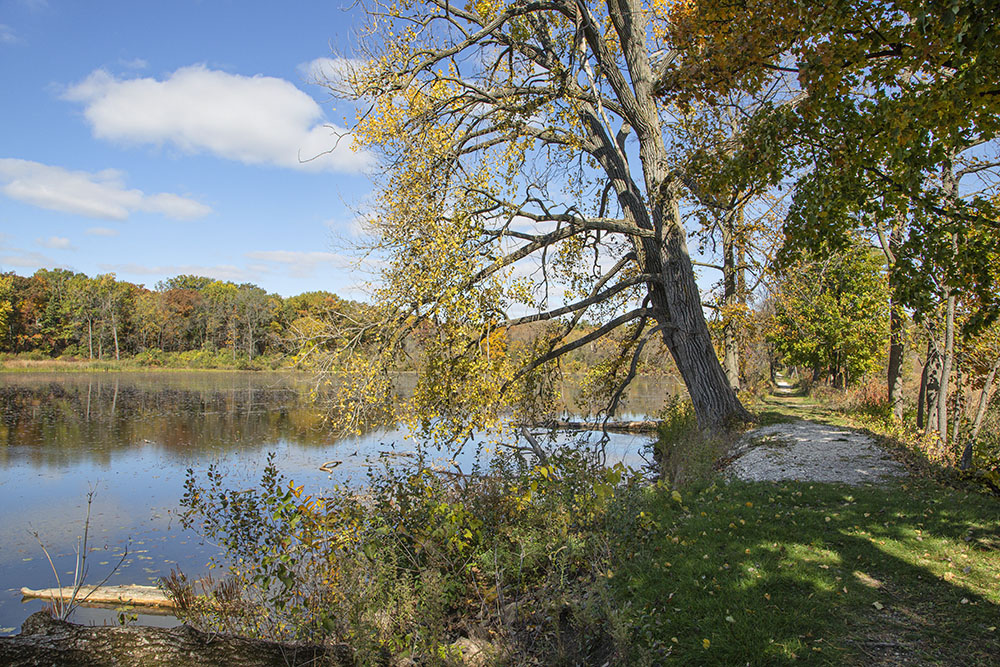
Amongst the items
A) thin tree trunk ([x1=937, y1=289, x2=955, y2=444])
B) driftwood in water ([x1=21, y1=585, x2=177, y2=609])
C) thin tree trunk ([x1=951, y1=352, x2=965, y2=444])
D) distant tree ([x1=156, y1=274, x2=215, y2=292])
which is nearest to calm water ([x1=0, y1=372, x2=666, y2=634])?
driftwood in water ([x1=21, y1=585, x2=177, y2=609])

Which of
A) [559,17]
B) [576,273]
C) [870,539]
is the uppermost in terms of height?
[559,17]

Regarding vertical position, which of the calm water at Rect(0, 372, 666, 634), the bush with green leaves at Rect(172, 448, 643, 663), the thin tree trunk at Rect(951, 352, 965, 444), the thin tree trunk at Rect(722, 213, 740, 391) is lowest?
the calm water at Rect(0, 372, 666, 634)

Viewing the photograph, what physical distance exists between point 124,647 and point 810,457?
8692mm

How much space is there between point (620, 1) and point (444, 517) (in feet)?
28.1

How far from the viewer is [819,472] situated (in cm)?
807

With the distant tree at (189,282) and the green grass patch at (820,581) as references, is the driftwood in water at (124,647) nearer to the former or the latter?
the green grass patch at (820,581)

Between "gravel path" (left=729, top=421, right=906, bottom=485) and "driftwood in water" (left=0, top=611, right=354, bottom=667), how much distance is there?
21.8 ft

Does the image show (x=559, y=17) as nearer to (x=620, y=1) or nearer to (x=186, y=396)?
(x=620, y=1)

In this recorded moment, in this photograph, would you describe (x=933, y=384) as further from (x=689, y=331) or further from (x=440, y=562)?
(x=440, y=562)

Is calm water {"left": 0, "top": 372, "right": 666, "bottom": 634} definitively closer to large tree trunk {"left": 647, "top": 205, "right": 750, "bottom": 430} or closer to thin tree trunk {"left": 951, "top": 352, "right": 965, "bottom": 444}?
large tree trunk {"left": 647, "top": 205, "right": 750, "bottom": 430}

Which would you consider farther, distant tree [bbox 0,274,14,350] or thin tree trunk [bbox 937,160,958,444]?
distant tree [bbox 0,274,14,350]

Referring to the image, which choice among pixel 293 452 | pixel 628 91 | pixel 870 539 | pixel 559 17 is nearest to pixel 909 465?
pixel 870 539

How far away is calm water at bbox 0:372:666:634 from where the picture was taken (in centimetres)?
968

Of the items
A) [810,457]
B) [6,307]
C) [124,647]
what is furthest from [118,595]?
[6,307]
